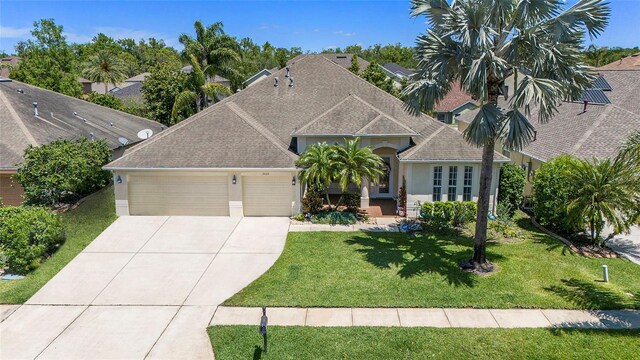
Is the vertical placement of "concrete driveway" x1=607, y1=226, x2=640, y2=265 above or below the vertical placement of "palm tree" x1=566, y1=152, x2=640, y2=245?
below

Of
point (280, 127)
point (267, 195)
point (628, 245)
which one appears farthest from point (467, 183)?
point (280, 127)

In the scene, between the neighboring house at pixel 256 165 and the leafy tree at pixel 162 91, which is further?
the leafy tree at pixel 162 91

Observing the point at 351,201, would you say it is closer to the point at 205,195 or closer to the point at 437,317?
the point at 205,195

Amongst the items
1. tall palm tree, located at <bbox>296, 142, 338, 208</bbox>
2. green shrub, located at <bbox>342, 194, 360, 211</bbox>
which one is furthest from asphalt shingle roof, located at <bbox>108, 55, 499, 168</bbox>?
green shrub, located at <bbox>342, 194, 360, 211</bbox>

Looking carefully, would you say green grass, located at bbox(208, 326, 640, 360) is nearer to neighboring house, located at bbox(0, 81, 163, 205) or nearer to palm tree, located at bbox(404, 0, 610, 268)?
palm tree, located at bbox(404, 0, 610, 268)

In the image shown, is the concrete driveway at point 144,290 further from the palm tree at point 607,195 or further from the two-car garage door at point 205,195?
the palm tree at point 607,195

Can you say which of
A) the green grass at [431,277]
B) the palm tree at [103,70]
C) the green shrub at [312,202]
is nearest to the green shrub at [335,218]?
the green shrub at [312,202]
